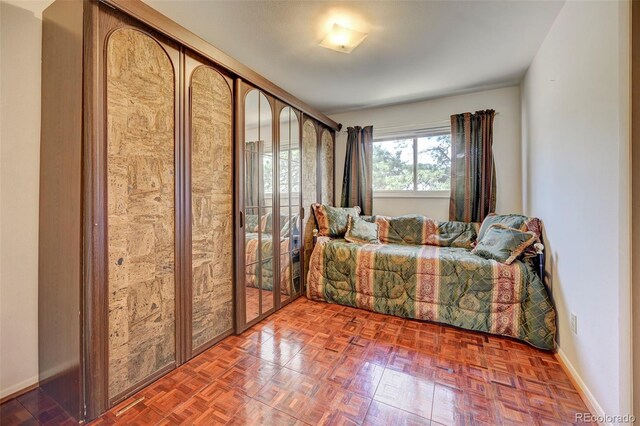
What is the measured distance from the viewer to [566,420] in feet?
4.39

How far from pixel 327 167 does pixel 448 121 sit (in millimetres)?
1622

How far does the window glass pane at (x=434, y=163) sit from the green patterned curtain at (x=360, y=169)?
0.65 meters

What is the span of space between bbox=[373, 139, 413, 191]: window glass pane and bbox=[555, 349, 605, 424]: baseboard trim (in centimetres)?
223

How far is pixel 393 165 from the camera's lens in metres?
3.68

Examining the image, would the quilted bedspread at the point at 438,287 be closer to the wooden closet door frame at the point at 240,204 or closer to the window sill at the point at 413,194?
the window sill at the point at 413,194

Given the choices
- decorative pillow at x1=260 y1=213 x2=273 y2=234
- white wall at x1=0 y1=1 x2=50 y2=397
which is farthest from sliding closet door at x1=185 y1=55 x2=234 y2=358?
white wall at x1=0 y1=1 x2=50 y2=397

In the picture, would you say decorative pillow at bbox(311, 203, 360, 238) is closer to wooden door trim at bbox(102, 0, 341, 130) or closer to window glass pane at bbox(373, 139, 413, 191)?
window glass pane at bbox(373, 139, 413, 191)

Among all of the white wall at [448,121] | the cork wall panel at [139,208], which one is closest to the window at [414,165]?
the white wall at [448,121]

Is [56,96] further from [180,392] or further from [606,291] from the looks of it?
[606,291]

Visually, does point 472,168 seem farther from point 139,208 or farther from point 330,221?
point 139,208

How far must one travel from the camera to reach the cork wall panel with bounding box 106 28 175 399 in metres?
1.40

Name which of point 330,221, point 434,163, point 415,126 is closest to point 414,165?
point 434,163

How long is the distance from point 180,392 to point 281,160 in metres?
2.00

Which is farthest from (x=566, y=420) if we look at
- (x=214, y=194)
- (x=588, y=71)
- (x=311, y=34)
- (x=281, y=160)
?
(x=311, y=34)
